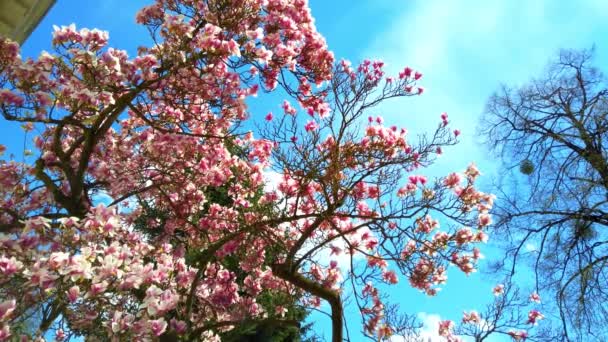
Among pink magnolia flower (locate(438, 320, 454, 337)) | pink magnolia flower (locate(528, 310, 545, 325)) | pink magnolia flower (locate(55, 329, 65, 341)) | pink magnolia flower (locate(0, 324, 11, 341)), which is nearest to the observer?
pink magnolia flower (locate(0, 324, 11, 341))

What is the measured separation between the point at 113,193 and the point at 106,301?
8.42 feet

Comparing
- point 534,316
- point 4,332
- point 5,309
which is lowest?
point 4,332

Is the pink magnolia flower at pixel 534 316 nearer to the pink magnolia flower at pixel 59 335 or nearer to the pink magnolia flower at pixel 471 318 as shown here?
the pink magnolia flower at pixel 471 318

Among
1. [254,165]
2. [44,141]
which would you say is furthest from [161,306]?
[44,141]

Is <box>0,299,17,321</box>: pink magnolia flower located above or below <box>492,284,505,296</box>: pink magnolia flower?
below

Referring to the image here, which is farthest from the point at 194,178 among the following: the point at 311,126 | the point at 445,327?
the point at 445,327

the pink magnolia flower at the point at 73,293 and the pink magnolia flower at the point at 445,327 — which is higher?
the pink magnolia flower at the point at 445,327

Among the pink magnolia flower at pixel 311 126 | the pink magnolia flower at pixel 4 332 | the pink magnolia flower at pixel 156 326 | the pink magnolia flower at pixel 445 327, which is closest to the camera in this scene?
the pink magnolia flower at pixel 4 332

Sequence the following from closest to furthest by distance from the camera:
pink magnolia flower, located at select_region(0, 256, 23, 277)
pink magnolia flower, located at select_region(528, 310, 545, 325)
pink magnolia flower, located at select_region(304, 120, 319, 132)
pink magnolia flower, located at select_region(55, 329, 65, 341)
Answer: pink magnolia flower, located at select_region(0, 256, 23, 277) < pink magnolia flower, located at select_region(55, 329, 65, 341) < pink magnolia flower, located at select_region(304, 120, 319, 132) < pink magnolia flower, located at select_region(528, 310, 545, 325)

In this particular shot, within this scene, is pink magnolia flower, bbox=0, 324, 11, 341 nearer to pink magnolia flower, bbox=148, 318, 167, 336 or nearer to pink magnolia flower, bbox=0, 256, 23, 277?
pink magnolia flower, bbox=0, 256, 23, 277

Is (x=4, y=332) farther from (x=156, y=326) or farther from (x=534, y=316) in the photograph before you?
(x=534, y=316)

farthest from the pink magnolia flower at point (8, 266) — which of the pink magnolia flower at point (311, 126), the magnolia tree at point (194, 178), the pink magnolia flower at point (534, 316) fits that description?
the pink magnolia flower at point (534, 316)

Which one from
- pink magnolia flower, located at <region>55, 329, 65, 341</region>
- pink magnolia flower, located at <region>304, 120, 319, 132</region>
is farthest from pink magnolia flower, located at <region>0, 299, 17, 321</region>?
pink magnolia flower, located at <region>304, 120, 319, 132</region>

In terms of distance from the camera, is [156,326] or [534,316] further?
[534,316]
